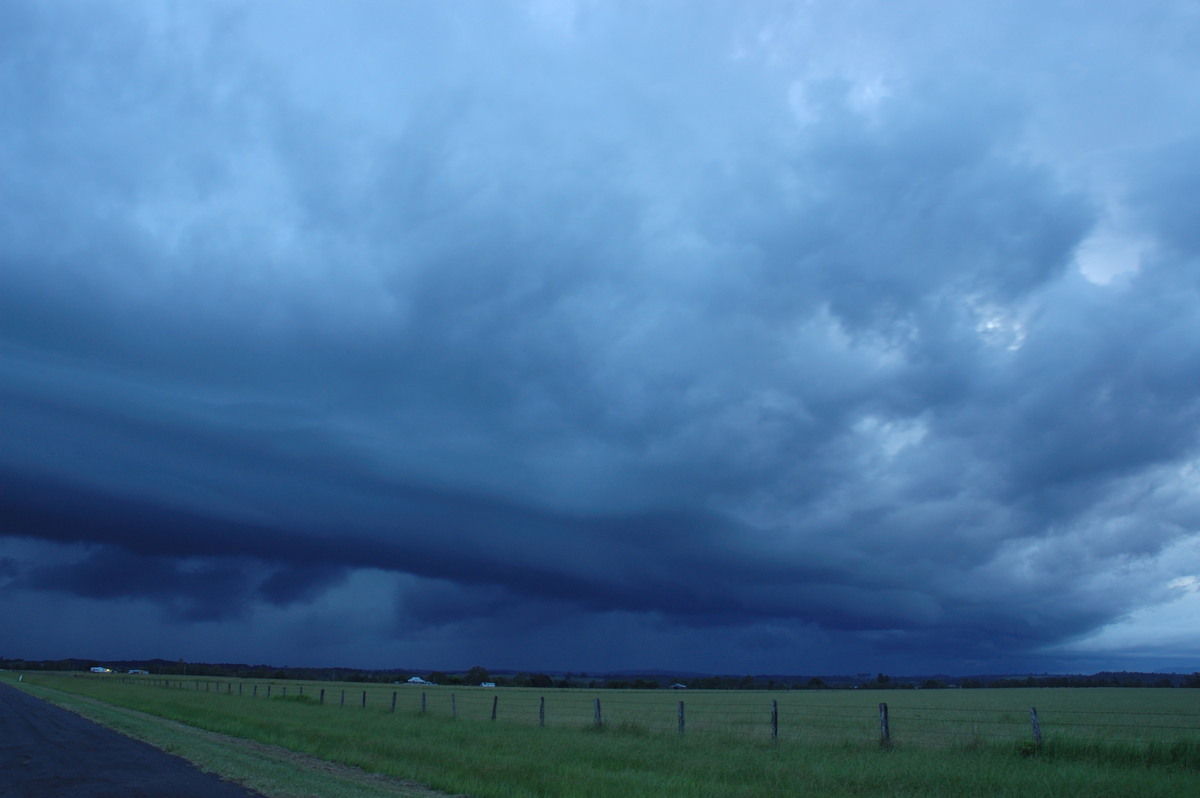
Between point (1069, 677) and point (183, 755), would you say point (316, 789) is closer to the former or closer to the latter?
point (183, 755)

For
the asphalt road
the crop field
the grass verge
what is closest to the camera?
the asphalt road

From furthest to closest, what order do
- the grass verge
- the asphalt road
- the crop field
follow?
the crop field < the grass verge < the asphalt road

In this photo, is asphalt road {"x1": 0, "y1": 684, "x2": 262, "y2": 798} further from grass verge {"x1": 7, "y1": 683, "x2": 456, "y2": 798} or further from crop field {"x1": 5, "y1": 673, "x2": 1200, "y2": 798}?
crop field {"x1": 5, "y1": 673, "x2": 1200, "y2": 798}

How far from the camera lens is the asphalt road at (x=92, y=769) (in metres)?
15.0

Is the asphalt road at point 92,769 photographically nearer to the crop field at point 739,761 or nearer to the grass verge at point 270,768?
the grass verge at point 270,768

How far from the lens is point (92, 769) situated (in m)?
18.2

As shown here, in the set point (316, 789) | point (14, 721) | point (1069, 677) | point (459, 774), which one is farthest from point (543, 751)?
point (1069, 677)

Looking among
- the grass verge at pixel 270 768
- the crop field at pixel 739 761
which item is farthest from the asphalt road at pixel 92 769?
the crop field at pixel 739 761

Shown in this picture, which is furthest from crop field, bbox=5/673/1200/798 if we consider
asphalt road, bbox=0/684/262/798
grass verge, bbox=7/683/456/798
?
asphalt road, bbox=0/684/262/798

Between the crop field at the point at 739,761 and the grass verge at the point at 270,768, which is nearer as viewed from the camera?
the grass verge at the point at 270,768

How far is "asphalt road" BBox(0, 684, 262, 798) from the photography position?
1496 cm

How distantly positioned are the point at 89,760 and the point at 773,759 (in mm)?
17049

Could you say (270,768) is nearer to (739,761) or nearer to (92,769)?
(92,769)

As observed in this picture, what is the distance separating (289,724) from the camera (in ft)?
111
